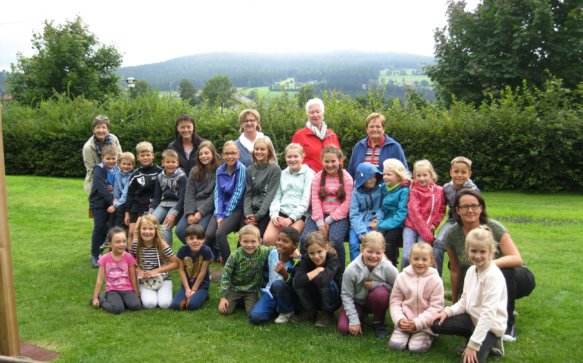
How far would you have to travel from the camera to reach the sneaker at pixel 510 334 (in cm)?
469

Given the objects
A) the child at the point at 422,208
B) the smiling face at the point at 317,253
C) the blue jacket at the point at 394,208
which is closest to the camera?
the smiling face at the point at 317,253

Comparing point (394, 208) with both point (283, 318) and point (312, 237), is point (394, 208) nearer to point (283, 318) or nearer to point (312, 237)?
point (312, 237)

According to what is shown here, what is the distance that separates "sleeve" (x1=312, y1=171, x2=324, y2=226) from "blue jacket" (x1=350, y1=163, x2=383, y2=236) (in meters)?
0.35

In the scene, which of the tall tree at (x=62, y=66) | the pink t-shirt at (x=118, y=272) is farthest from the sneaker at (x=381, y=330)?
the tall tree at (x=62, y=66)

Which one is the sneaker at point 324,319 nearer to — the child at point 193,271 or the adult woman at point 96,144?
the child at point 193,271

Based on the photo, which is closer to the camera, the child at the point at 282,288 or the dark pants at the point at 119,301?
the child at the point at 282,288

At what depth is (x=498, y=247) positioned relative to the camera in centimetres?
473

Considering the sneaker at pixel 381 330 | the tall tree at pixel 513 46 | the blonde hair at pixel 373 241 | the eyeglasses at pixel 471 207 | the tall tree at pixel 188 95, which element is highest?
the tall tree at pixel 513 46

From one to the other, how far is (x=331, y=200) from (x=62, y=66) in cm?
2831

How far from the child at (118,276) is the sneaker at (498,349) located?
3441mm

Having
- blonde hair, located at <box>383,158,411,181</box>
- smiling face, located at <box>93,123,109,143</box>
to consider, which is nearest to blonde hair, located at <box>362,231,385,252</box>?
blonde hair, located at <box>383,158,411,181</box>

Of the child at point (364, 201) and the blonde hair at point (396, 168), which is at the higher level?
the blonde hair at point (396, 168)

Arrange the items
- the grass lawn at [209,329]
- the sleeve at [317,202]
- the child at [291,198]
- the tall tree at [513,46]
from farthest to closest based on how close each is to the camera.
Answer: the tall tree at [513,46] < the child at [291,198] < the sleeve at [317,202] < the grass lawn at [209,329]

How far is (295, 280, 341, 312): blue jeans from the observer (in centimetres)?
509
